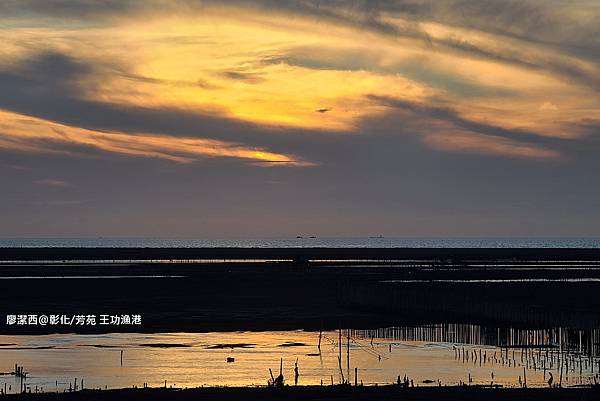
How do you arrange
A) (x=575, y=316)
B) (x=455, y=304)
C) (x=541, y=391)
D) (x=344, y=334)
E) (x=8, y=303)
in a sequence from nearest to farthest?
(x=541, y=391), (x=344, y=334), (x=575, y=316), (x=455, y=304), (x=8, y=303)

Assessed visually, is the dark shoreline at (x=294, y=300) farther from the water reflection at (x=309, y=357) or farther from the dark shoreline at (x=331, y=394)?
the dark shoreline at (x=331, y=394)

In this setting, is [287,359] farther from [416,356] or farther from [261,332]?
[261,332]

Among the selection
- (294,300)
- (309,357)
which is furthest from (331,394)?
(294,300)

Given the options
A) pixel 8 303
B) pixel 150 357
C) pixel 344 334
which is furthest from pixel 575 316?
pixel 8 303

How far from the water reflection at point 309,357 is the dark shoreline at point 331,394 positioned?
122 inches

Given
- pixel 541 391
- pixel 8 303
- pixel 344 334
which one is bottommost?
pixel 541 391

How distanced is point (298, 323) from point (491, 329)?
40.0 ft

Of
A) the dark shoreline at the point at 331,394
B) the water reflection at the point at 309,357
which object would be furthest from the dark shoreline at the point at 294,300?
the dark shoreline at the point at 331,394

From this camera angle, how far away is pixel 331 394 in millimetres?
33000

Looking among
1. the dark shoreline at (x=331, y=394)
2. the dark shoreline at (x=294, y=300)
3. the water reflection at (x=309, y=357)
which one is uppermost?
the dark shoreline at (x=294, y=300)

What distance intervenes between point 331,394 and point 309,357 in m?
11.9

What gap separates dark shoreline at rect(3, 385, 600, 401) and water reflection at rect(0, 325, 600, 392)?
3090mm

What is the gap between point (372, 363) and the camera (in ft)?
142

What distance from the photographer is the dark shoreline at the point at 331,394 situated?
32500 mm
